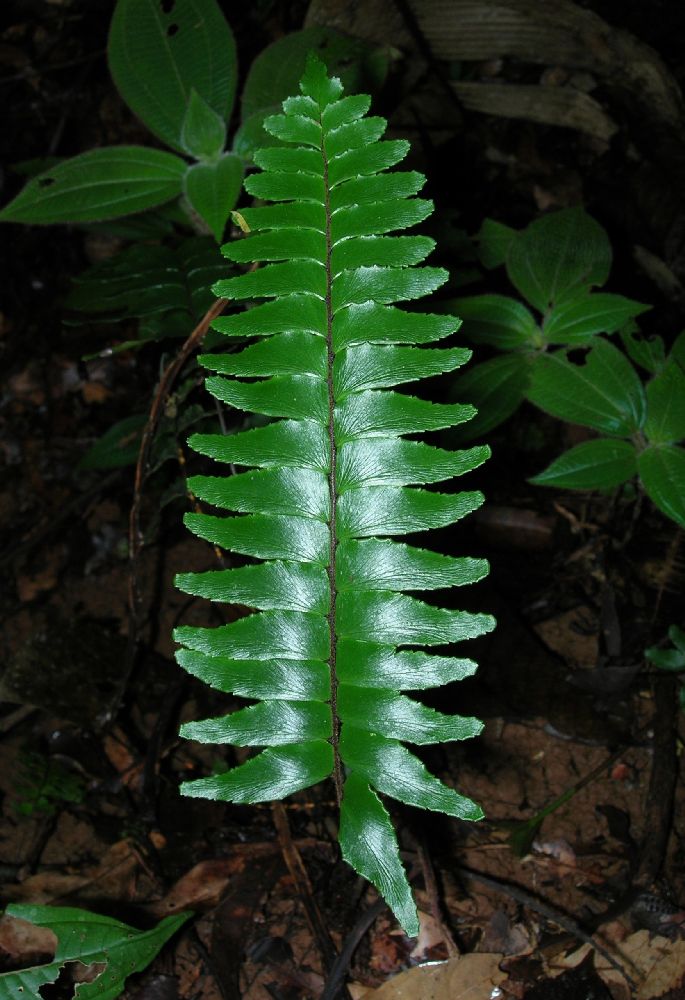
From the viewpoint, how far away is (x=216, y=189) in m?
1.96

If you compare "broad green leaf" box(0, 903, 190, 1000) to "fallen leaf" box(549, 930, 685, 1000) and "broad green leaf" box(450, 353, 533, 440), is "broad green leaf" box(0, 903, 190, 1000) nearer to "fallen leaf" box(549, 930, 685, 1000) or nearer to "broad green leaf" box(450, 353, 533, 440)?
"fallen leaf" box(549, 930, 685, 1000)

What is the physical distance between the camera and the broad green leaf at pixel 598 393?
200cm

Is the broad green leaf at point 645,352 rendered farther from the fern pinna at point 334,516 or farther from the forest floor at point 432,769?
the fern pinna at point 334,516

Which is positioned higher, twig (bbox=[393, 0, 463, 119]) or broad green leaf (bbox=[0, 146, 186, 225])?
twig (bbox=[393, 0, 463, 119])

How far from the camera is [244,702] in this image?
2273 millimetres

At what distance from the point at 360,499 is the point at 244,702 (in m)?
1.14

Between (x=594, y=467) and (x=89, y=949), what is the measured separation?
1.59 metres

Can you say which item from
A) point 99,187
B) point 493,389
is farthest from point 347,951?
point 99,187

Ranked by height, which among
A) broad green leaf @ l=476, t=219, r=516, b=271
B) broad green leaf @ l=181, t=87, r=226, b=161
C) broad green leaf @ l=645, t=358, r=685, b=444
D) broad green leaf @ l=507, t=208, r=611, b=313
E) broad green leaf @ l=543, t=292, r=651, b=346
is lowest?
broad green leaf @ l=645, t=358, r=685, b=444

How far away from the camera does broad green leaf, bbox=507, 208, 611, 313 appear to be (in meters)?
2.17

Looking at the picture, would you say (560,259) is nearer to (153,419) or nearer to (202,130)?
(202,130)

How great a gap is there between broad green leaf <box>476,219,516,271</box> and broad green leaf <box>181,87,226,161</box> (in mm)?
827

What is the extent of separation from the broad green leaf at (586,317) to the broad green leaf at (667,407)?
193 mm

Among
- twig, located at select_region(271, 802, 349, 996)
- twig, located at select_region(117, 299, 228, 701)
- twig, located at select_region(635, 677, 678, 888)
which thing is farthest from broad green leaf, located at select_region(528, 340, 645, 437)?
twig, located at select_region(271, 802, 349, 996)
